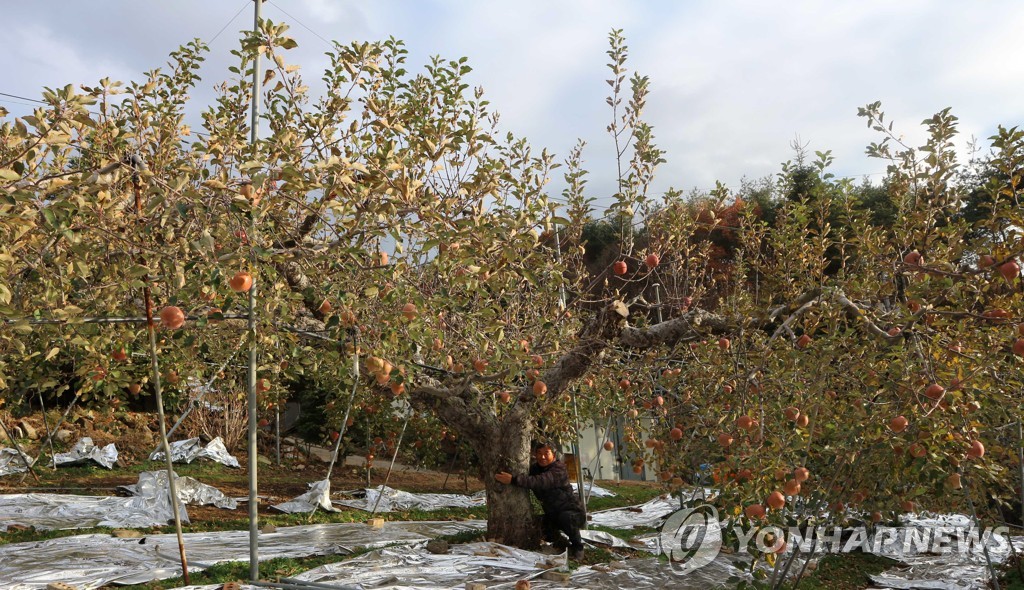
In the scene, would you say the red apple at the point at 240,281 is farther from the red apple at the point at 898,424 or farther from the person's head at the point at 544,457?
the person's head at the point at 544,457

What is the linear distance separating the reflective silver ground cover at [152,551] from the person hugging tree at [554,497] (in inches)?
42.4

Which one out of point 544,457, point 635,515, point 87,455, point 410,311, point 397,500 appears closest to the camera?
point 410,311

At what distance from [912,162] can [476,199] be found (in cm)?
277

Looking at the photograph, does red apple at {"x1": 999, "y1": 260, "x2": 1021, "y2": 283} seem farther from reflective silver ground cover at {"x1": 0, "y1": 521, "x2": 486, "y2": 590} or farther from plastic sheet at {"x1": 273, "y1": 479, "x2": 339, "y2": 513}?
plastic sheet at {"x1": 273, "y1": 479, "x2": 339, "y2": 513}

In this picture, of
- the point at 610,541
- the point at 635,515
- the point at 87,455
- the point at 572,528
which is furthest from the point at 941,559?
the point at 87,455

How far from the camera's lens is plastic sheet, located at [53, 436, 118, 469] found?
9641 mm

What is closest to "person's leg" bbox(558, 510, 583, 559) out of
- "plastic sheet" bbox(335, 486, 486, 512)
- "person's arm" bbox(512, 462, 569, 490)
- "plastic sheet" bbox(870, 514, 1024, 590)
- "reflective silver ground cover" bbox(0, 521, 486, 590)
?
"person's arm" bbox(512, 462, 569, 490)

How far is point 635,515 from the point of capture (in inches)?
337

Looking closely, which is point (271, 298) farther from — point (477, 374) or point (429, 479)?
point (429, 479)

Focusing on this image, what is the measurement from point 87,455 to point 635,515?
7668mm

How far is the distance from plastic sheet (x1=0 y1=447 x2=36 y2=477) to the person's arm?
6815 mm

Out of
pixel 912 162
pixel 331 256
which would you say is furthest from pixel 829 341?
pixel 331 256

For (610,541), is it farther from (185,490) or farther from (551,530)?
(185,490)

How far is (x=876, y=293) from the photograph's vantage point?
4.02 m
